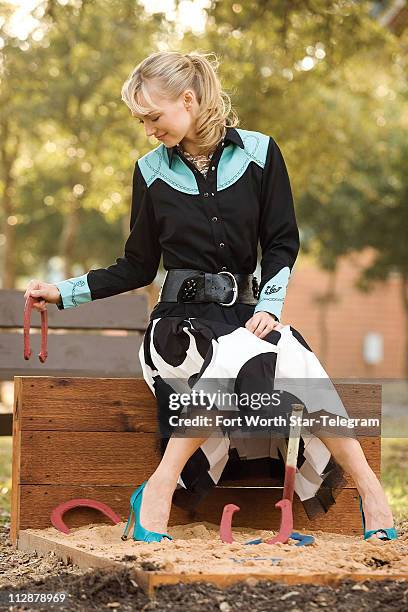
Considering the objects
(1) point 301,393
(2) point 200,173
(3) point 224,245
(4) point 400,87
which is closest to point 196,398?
(1) point 301,393

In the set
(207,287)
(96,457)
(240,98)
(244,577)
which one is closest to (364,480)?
(244,577)

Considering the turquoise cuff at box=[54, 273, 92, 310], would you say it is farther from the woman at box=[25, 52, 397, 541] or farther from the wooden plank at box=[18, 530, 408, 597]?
the wooden plank at box=[18, 530, 408, 597]

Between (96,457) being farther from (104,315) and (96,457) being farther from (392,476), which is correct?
(392,476)

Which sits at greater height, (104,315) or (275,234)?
(104,315)

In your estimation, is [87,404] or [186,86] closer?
[186,86]

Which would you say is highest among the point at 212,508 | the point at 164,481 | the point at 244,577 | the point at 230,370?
the point at 230,370

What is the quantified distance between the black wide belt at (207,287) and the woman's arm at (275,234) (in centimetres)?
10

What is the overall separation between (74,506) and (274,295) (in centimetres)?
115

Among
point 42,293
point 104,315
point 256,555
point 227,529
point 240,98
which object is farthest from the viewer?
point 240,98

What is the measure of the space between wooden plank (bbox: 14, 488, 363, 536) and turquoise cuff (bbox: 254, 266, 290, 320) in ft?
2.69

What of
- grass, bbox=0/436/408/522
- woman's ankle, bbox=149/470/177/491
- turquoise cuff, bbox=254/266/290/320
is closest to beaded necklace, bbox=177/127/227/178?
turquoise cuff, bbox=254/266/290/320

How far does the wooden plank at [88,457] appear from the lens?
428 cm

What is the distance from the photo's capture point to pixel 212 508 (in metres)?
4.39

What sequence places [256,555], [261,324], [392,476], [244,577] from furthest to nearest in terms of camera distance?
[392,476]
[261,324]
[256,555]
[244,577]
